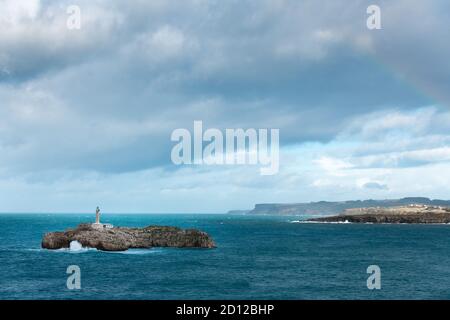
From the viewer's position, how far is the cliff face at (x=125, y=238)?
93750 mm

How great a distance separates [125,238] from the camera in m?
98.2

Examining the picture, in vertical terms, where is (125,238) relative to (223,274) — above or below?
above

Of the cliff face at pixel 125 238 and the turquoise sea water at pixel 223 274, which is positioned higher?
the cliff face at pixel 125 238

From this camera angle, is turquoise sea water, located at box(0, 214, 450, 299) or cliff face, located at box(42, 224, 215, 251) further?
cliff face, located at box(42, 224, 215, 251)

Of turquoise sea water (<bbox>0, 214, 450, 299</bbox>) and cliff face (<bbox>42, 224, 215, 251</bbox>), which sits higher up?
cliff face (<bbox>42, 224, 215, 251</bbox>)

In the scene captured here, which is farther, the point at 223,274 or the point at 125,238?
the point at 125,238

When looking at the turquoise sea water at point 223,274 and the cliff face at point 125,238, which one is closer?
the turquoise sea water at point 223,274

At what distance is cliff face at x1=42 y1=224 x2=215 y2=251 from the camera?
A: 93750 mm
